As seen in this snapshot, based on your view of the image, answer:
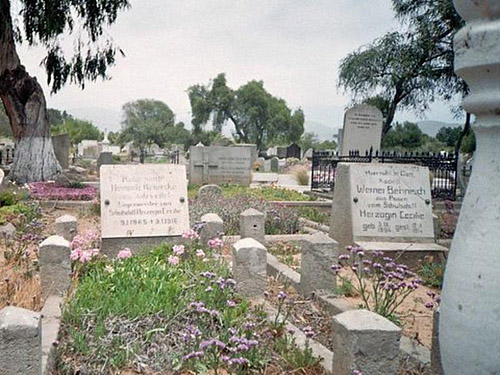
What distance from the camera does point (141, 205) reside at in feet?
21.3

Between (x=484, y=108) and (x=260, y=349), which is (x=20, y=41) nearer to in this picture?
(x=260, y=349)

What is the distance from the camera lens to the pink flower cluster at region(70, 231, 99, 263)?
4.58m

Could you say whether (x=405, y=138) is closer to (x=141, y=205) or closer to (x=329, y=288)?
(x=141, y=205)

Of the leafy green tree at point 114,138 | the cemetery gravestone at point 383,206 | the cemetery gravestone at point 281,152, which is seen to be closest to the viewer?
the cemetery gravestone at point 383,206

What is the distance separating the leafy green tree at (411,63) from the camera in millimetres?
20047

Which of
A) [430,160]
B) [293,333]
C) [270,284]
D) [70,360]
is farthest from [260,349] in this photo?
[430,160]

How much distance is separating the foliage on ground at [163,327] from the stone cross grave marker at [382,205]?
2408mm

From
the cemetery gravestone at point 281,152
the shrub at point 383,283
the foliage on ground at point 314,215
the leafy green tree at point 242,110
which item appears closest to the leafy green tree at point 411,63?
the foliage on ground at point 314,215

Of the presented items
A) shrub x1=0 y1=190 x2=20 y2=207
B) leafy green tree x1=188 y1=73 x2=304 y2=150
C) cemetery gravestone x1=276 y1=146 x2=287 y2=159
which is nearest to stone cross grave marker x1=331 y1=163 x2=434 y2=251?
shrub x1=0 y1=190 x2=20 y2=207

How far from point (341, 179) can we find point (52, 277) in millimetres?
3856

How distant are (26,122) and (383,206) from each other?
1469cm

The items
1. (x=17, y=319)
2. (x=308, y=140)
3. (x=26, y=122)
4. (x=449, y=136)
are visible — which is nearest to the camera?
(x=17, y=319)

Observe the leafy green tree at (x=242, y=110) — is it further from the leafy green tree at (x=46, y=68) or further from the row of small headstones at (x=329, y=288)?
the row of small headstones at (x=329, y=288)

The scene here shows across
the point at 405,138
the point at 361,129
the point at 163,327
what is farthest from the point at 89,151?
the point at 163,327
